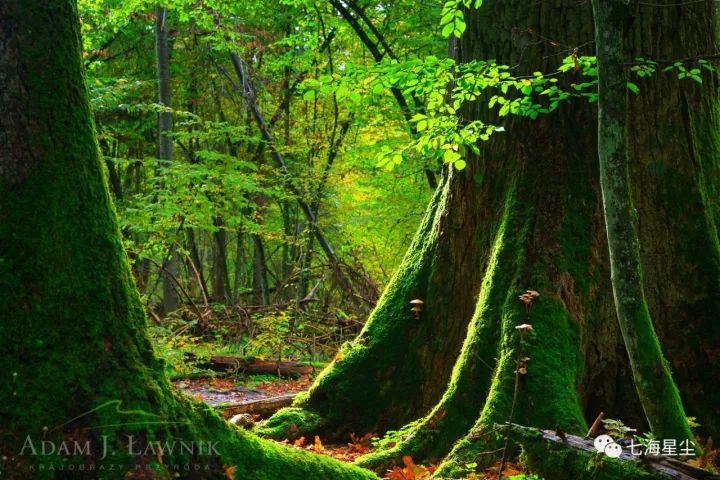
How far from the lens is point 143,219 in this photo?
13.3 m

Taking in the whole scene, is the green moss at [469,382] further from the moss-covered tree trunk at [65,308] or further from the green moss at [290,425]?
the moss-covered tree trunk at [65,308]

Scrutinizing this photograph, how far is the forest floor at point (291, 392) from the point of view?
468cm

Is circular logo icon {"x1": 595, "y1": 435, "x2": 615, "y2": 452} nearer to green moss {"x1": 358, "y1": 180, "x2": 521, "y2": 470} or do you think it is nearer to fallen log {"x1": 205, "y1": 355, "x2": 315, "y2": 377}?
green moss {"x1": 358, "y1": 180, "x2": 521, "y2": 470}

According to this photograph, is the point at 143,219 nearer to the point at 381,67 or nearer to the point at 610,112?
the point at 381,67

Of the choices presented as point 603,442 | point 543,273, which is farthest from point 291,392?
point 603,442

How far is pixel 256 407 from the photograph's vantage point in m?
7.67

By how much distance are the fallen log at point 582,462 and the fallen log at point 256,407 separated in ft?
12.6

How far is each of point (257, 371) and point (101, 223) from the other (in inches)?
336

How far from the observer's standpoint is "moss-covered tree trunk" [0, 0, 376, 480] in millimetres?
2691

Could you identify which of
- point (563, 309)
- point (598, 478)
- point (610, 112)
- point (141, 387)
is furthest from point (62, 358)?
point (563, 309)

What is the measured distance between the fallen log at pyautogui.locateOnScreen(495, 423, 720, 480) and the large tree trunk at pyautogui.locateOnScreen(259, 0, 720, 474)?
610 millimetres

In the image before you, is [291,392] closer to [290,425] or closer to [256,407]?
[256,407]

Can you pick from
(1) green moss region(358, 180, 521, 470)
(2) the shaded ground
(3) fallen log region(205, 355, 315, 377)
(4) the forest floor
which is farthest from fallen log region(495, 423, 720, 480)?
(3) fallen log region(205, 355, 315, 377)

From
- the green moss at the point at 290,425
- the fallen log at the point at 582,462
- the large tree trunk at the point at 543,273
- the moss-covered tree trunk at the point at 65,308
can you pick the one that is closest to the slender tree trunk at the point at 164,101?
the green moss at the point at 290,425
